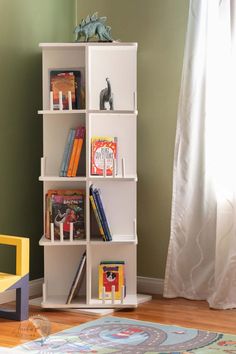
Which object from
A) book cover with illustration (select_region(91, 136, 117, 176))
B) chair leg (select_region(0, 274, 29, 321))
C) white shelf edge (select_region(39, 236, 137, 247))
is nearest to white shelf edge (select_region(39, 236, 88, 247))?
white shelf edge (select_region(39, 236, 137, 247))

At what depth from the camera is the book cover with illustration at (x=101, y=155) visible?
3.90 meters

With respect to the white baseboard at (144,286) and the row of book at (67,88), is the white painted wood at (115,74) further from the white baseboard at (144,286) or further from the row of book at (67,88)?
the white baseboard at (144,286)

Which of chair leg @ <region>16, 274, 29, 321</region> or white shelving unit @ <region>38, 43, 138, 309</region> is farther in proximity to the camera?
white shelving unit @ <region>38, 43, 138, 309</region>

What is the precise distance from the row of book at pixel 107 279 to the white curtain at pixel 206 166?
Result: 338 mm

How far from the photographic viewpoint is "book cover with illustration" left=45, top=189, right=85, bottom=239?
3865mm

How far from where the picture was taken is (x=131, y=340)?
10.5 ft

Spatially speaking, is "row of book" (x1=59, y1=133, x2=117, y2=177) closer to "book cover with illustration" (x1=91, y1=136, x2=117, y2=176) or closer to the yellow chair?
"book cover with illustration" (x1=91, y1=136, x2=117, y2=176)

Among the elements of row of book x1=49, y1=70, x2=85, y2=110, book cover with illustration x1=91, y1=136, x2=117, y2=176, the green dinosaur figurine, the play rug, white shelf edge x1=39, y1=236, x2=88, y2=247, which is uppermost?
the green dinosaur figurine

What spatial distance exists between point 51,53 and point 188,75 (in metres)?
0.74

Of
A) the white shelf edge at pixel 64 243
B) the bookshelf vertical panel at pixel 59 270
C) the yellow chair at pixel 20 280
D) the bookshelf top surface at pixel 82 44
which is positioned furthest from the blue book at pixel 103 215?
the bookshelf top surface at pixel 82 44

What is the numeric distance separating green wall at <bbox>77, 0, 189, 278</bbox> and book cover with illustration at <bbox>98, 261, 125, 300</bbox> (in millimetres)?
412

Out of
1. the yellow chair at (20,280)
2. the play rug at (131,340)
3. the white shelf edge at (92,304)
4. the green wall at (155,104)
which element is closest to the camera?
the play rug at (131,340)

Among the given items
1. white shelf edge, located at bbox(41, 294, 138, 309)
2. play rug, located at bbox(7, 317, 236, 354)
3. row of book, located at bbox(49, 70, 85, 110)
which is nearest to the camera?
play rug, located at bbox(7, 317, 236, 354)

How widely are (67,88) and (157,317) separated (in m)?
1.26
